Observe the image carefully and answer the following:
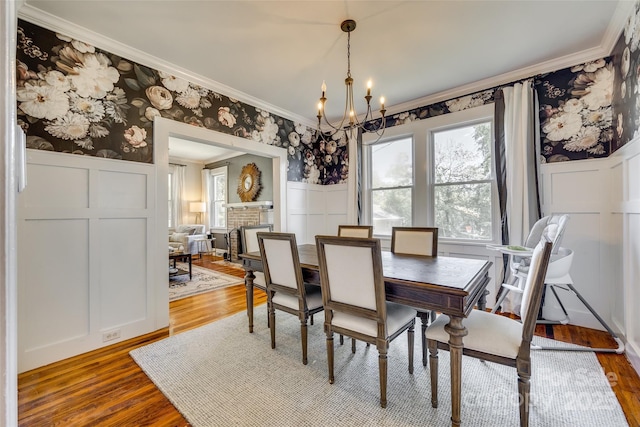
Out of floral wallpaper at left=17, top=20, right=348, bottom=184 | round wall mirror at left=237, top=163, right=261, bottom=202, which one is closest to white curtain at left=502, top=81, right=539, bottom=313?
floral wallpaper at left=17, top=20, right=348, bottom=184

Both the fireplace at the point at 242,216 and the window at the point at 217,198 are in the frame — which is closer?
the fireplace at the point at 242,216

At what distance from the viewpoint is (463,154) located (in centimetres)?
335

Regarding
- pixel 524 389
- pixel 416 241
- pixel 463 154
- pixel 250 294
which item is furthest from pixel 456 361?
pixel 463 154

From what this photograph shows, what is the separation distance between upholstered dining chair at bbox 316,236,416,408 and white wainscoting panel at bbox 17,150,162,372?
1861mm

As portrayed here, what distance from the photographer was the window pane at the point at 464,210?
10.5 feet

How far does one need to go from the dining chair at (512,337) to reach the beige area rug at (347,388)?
22 cm

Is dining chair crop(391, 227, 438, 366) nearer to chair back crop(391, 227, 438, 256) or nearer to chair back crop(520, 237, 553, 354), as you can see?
chair back crop(391, 227, 438, 256)

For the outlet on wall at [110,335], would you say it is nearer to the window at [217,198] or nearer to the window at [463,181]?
the window at [463,181]

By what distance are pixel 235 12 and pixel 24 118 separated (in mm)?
1730

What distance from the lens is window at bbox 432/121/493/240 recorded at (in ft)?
10.5

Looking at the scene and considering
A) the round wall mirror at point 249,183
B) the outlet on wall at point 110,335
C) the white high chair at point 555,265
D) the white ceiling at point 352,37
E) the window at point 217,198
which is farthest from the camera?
the window at point 217,198

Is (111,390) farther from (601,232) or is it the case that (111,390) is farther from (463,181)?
(601,232)

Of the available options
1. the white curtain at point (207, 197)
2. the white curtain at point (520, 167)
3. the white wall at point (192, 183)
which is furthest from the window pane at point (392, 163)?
the white wall at point (192, 183)

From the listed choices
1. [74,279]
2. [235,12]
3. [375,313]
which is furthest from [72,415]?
[235,12]
